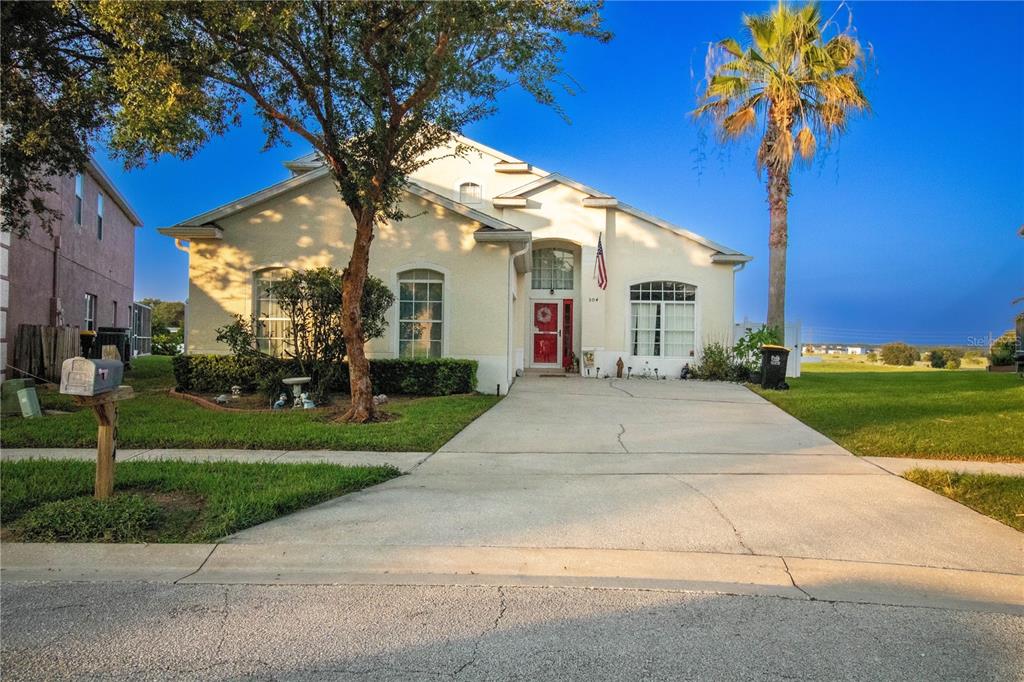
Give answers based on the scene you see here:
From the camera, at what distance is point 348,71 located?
9.36m

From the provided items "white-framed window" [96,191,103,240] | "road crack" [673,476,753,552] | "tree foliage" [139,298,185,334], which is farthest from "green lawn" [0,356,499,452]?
"tree foliage" [139,298,185,334]

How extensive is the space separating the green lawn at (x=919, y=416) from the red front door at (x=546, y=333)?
704cm

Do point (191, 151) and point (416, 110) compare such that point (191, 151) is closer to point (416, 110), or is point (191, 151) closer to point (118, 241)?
point (416, 110)

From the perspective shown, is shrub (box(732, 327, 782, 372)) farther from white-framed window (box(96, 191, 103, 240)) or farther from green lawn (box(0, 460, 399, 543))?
white-framed window (box(96, 191, 103, 240))

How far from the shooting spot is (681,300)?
Answer: 20.0 m

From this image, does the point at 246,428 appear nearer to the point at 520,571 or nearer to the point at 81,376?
the point at 81,376

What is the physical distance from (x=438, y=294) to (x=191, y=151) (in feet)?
19.5

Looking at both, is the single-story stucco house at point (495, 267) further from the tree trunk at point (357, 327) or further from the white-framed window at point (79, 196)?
the white-framed window at point (79, 196)

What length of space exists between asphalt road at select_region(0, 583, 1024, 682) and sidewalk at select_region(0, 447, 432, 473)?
3436mm

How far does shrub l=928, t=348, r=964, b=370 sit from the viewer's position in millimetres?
31672

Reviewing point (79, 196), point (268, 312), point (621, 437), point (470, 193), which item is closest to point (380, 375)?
point (268, 312)

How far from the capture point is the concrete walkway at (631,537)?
434 cm

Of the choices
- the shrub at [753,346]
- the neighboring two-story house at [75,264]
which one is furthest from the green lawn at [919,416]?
the neighboring two-story house at [75,264]

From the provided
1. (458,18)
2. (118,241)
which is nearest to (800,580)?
(458,18)
